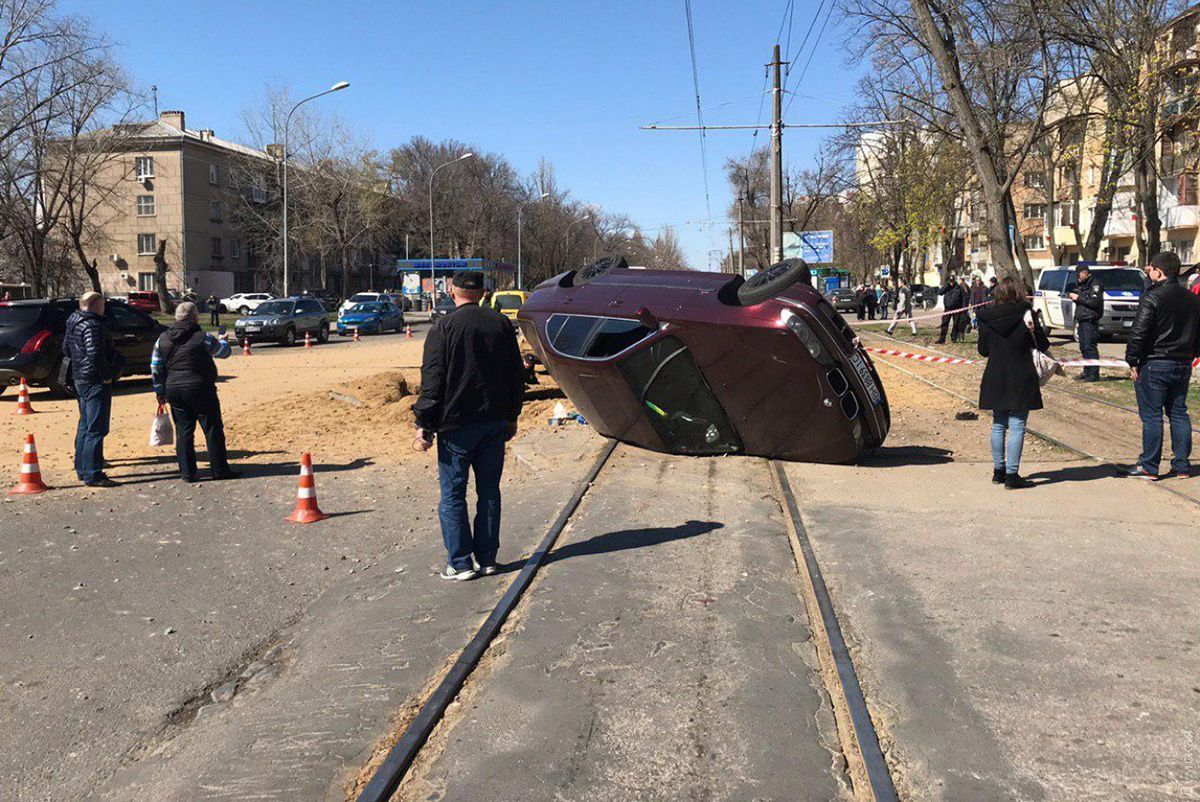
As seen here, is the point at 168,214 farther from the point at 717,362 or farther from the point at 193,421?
the point at 717,362

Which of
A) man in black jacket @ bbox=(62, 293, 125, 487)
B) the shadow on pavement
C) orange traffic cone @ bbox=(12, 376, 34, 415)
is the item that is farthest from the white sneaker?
orange traffic cone @ bbox=(12, 376, 34, 415)

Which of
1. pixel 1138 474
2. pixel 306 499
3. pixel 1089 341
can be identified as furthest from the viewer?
pixel 1089 341

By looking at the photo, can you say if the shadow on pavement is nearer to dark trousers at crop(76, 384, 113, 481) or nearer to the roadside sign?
dark trousers at crop(76, 384, 113, 481)

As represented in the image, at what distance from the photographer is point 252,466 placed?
9.77 m

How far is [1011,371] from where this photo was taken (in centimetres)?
791

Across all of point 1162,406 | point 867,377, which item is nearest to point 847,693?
point 867,377

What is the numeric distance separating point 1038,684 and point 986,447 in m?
6.54

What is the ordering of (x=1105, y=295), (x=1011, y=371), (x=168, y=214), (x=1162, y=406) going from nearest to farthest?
(x=1011, y=371) < (x=1162, y=406) < (x=1105, y=295) < (x=168, y=214)

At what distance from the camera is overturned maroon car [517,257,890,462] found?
26.9 feet

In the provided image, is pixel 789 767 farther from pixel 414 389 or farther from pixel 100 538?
pixel 414 389

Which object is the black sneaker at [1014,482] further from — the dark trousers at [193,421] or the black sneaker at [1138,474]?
the dark trousers at [193,421]

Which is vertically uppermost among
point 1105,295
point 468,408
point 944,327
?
point 1105,295

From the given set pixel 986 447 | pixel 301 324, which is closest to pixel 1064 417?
pixel 986 447

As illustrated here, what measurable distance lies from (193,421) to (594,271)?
160 inches
